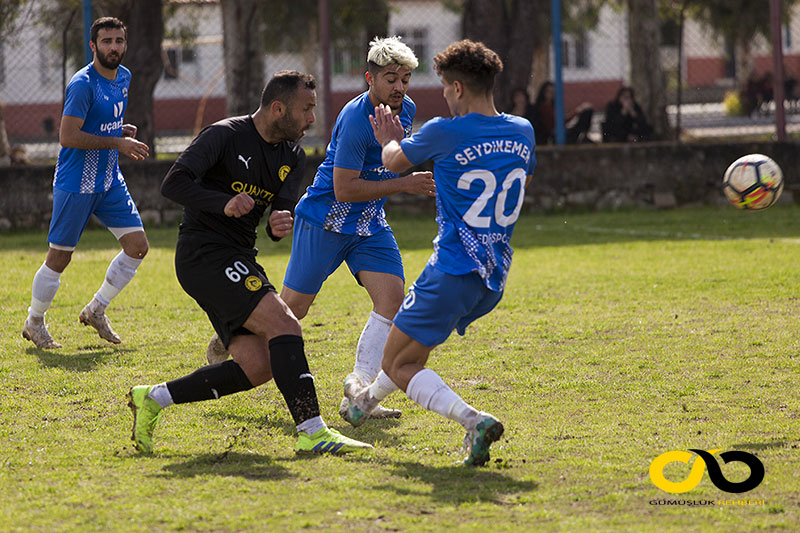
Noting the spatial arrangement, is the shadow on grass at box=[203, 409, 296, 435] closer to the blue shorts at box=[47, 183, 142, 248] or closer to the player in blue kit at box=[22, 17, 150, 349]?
the player in blue kit at box=[22, 17, 150, 349]

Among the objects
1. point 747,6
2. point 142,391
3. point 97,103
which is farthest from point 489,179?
point 747,6

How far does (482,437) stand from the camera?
4543mm

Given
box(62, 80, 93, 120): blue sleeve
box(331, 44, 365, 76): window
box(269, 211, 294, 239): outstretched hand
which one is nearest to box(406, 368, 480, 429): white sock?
box(269, 211, 294, 239): outstretched hand

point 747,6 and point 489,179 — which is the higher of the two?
point 747,6

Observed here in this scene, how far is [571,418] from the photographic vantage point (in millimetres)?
5516

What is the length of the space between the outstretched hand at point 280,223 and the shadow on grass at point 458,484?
1.20 metres

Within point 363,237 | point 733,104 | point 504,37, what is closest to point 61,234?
point 363,237

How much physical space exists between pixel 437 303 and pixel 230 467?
1182 mm

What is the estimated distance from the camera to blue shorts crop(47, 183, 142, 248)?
8008 millimetres

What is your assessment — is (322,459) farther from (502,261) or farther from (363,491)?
(502,261)

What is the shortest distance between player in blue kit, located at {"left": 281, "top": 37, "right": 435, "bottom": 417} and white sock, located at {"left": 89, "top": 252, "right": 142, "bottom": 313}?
2.41 m

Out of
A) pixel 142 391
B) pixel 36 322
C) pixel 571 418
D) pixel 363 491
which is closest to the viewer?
pixel 363 491

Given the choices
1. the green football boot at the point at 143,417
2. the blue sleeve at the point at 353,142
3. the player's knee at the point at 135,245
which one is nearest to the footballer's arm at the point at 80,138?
the player's knee at the point at 135,245

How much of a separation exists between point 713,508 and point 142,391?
268 cm
